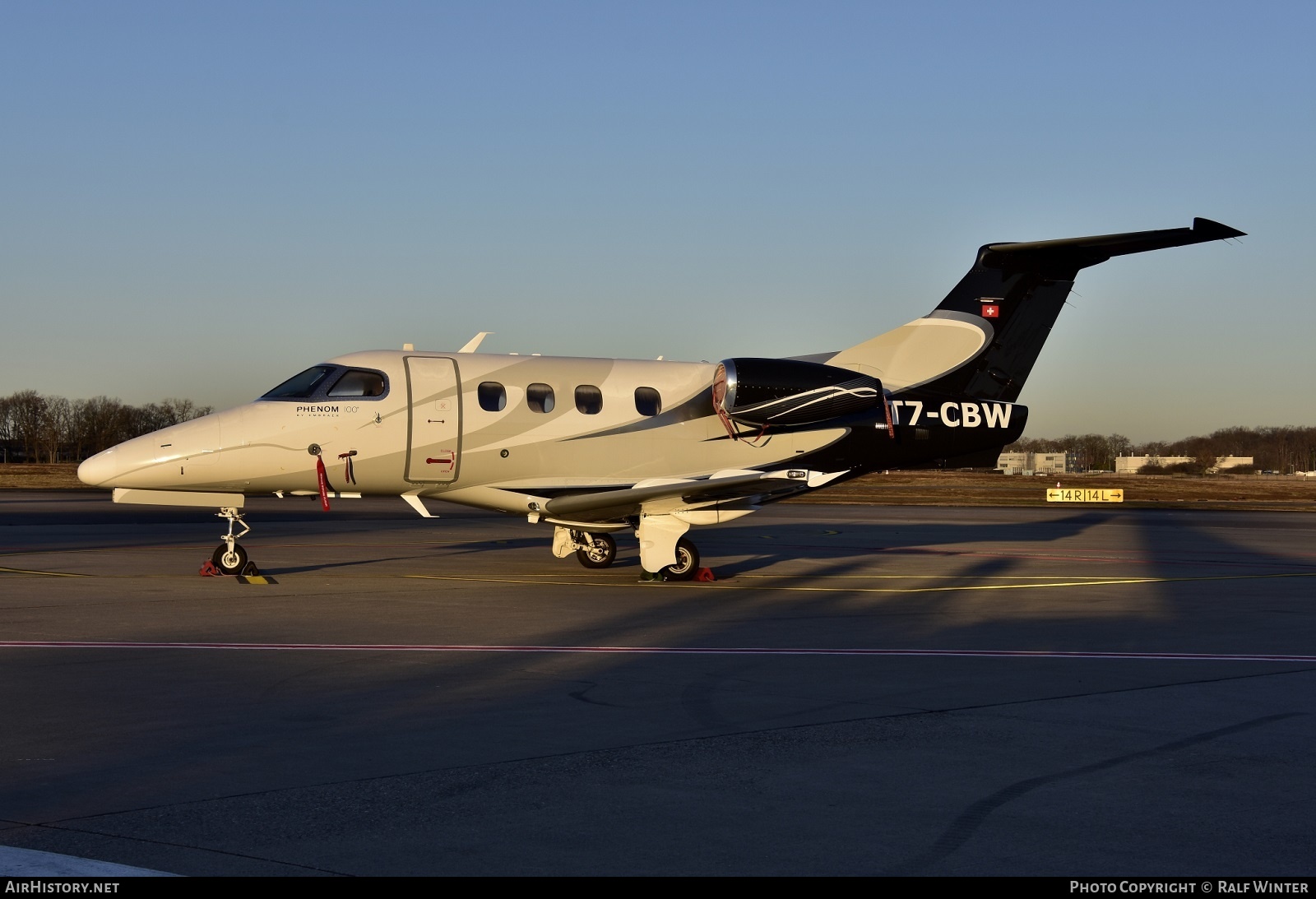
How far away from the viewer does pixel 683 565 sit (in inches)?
778

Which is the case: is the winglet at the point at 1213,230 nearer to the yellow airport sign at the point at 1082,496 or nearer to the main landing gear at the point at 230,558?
the main landing gear at the point at 230,558

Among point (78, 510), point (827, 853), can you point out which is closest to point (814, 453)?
point (827, 853)

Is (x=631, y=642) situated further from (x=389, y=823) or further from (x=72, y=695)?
(x=389, y=823)

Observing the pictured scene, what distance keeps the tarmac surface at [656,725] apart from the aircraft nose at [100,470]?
1.56 meters

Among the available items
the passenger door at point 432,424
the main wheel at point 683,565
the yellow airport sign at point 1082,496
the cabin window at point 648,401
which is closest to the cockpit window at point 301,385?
the passenger door at point 432,424

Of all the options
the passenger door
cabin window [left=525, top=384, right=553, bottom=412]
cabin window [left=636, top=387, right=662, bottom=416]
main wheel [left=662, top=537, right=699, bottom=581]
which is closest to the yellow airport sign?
cabin window [left=636, top=387, right=662, bottom=416]

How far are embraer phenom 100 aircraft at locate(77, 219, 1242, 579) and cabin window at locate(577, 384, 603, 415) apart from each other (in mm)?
42

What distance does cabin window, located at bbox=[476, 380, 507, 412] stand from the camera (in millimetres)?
19812

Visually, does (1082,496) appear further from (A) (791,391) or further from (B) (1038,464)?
(B) (1038,464)

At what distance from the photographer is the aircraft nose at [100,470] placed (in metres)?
18.2

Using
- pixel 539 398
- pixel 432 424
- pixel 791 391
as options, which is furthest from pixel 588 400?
pixel 791 391

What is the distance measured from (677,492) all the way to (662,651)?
659cm

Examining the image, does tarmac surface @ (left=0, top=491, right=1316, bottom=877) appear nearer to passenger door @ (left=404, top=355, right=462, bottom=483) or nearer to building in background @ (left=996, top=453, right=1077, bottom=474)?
passenger door @ (left=404, top=355, right=462, bottom=483)

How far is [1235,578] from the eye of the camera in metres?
20.8
